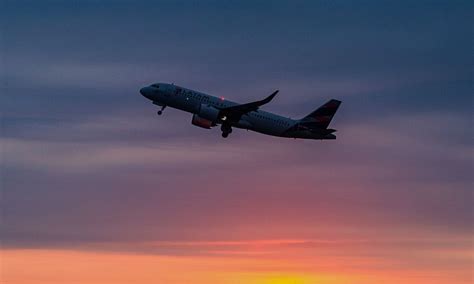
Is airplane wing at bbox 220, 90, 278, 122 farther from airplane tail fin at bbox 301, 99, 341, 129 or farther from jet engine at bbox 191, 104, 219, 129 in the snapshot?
airplane tail fin at bbox 301, 99, 341, 129

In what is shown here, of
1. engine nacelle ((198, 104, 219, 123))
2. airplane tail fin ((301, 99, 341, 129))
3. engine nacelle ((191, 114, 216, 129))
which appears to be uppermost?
airplane tail fin ((301, 99, 341, 129))

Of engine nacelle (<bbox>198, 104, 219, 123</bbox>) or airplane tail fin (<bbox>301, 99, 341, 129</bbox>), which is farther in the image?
airplane tail fin (<bbox>301, 99, 341, 129</bbox>)

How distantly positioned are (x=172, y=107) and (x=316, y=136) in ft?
64.3

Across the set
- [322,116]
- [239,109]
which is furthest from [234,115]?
[322,116]

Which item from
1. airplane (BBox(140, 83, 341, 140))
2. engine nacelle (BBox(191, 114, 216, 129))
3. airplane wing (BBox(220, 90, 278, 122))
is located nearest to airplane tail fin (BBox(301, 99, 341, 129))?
airplane (BBox(140, 83, 341, 140))

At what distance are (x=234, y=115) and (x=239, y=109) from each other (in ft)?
5.20

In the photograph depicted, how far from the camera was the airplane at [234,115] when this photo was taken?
501 ft

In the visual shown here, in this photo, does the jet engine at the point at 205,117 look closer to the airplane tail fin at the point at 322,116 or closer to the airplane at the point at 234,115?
the airplane at the point at 234,115

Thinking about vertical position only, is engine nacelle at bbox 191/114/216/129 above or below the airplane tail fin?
below

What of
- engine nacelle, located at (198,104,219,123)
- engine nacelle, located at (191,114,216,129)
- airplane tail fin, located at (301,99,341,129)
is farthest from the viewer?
airplane tail fin, located at (301,99,341,129)

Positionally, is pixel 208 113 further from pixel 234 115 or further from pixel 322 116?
pixel 322 116

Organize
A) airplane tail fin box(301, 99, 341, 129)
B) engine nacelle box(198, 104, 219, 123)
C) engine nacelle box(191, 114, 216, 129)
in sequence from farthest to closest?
airplane tail fin box(301, 99, 341, 129), engine nacelle box(191, 114, 216, 129), engine nacelle box(198, 104, 219, 123)

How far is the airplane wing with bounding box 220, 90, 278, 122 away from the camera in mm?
153000

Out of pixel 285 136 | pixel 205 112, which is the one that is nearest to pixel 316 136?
pixel 285 136
